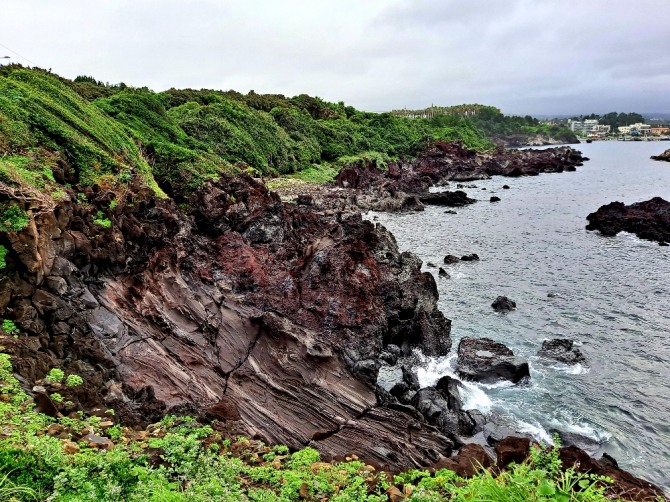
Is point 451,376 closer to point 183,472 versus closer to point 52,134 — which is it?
point 183,472

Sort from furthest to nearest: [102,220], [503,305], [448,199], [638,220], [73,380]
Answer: [448,199]
[638,220]
[503,305]
[102,220]
[73,380]

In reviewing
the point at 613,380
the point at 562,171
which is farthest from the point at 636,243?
the point at 562,171

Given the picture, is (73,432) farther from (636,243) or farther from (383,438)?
(636,243)

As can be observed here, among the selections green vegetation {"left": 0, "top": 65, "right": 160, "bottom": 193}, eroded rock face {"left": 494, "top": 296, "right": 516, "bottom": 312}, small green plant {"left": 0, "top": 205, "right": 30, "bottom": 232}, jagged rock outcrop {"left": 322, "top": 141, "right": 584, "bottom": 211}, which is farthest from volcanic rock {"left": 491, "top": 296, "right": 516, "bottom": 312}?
small green plant {"left": 0, "top": 205, "right": 30, "bottom": 232}

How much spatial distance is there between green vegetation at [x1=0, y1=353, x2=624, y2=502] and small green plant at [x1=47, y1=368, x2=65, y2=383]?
0.05ft

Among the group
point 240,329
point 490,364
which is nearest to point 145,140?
point 240,329

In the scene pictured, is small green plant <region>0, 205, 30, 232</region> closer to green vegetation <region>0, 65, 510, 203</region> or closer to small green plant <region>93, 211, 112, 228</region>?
green vegetation <region>0, 65, 510, 203</region>

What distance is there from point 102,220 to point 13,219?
4.18 meters

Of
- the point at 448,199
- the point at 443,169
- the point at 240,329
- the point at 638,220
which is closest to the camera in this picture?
the point at 240,329

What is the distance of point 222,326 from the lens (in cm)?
1694

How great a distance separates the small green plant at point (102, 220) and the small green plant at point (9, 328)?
5.69 metres

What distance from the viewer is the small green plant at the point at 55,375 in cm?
1016

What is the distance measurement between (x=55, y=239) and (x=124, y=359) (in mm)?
4196

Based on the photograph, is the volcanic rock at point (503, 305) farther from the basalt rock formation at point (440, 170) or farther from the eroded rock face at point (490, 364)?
the basalt rock formation at point (440, 170)
